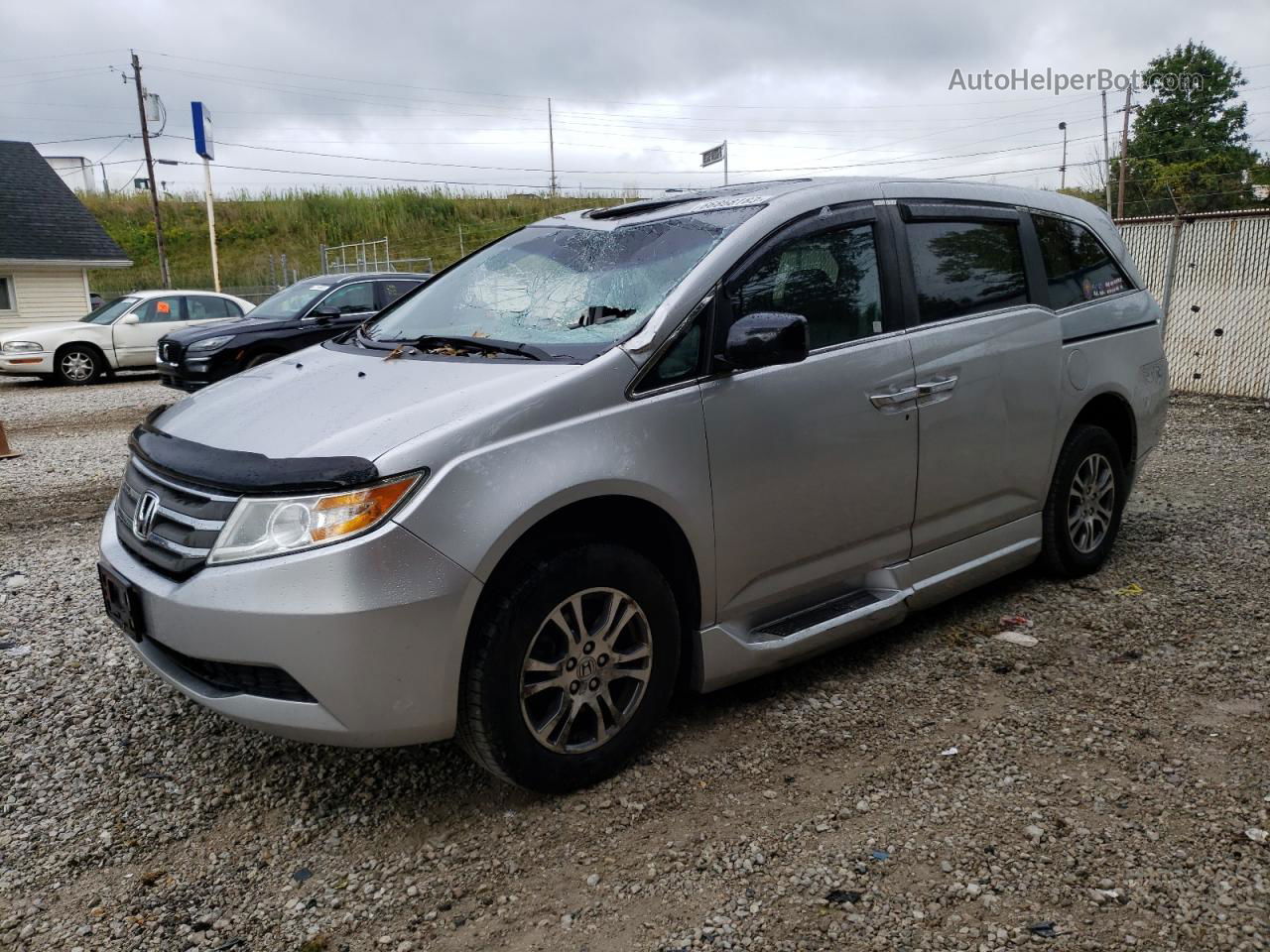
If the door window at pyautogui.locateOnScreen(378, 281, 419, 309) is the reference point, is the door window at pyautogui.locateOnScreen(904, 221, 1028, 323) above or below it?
below

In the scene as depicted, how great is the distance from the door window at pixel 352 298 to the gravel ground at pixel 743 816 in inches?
359

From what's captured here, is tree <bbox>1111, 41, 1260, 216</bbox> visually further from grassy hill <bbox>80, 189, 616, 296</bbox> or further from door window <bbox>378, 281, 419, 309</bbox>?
door window <bbox>378, 281, 419, 309</bbox>

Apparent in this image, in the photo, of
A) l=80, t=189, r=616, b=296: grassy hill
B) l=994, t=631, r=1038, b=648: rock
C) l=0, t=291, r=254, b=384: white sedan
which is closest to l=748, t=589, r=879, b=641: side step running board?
l=994, t=631, r=1038, b=648: rock

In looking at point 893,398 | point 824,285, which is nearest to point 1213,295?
point 893,398

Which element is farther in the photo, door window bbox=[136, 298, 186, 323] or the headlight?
door window bbox=[136, 298, 186, 323]

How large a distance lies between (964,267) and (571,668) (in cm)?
245

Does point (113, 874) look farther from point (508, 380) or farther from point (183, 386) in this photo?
point (183, 386)

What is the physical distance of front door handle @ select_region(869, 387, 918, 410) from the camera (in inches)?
143

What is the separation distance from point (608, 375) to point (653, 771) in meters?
1.26

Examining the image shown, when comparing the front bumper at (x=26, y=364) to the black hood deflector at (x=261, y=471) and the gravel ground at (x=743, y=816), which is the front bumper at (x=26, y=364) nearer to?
the gravel ground at (x=743, y=816)

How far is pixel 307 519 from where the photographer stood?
258 cm

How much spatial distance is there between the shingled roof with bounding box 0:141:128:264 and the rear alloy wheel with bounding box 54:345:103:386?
42.0 ft

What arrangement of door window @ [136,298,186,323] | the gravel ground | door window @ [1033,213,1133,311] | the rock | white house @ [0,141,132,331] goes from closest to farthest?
the gravel ground
the rock
door window @ [1033,213,1133,311]
door window @ [136,298,186,323]
white house @ [0,141,132,331]

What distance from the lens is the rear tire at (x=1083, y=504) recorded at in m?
4.62
